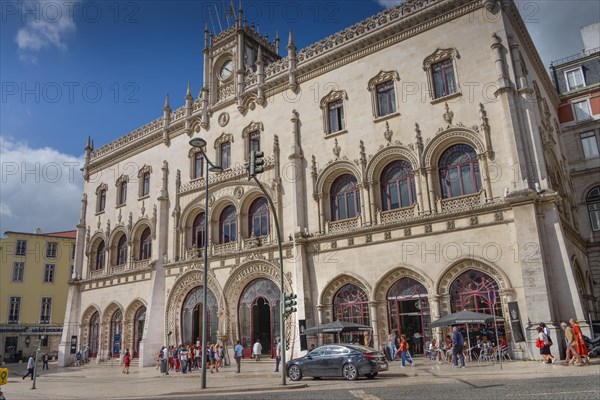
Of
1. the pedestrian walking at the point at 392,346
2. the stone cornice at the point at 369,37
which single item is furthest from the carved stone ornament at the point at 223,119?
the pedestrian walking at the point at 392,346

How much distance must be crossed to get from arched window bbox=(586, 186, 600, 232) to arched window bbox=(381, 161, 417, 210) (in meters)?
13.5

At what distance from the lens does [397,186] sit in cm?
2519

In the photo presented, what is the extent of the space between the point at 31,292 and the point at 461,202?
44.8 m

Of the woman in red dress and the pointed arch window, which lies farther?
the pointed arch window

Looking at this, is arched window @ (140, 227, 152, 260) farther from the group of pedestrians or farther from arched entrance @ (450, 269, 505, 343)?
arched entrance @ (450, 269, 505, 343)

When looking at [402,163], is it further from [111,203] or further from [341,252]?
[111,203]

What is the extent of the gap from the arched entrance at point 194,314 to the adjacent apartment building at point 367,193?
0.36ft

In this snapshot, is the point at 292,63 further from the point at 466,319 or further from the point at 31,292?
the point at 31,292

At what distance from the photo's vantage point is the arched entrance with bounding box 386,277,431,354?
2294 centimetres

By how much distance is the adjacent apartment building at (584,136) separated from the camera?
97.1 ft

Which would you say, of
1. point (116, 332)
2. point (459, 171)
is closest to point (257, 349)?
point (459, 171)

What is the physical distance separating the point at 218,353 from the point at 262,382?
8.97 metres

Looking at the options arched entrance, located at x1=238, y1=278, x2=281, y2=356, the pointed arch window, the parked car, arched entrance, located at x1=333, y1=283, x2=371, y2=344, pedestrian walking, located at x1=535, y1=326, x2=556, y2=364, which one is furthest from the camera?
the pointed arch window

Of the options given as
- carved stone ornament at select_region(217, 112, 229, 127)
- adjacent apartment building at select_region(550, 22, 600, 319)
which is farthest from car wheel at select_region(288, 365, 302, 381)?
carved stone ornament at select_region(217, 112, 229, 127)
